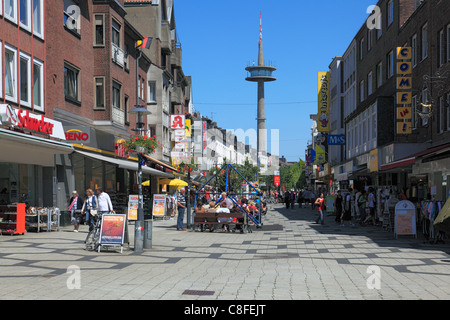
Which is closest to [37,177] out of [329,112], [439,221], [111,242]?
[111,242]

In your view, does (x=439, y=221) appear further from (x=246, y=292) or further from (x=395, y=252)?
(x=395, y=252)

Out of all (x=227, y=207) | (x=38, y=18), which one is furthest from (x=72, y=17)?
(x=227, y=207)

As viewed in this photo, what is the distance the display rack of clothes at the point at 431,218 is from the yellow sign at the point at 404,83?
909 centimetres

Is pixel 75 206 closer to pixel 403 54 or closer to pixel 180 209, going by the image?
pixel 180 209

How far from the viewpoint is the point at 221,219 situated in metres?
23.1

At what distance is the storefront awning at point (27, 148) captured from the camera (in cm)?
1836

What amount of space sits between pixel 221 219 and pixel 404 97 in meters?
10.4

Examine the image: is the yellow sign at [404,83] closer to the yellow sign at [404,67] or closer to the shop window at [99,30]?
the yellow sign at [404,67]

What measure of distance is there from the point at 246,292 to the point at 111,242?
7.17 m

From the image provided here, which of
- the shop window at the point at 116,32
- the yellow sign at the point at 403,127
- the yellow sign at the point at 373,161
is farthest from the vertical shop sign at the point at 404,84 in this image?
the shop window at the point at 116,32

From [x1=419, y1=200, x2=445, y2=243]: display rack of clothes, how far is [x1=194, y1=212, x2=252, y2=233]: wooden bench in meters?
6.82

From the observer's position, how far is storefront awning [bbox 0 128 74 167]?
60.2ft

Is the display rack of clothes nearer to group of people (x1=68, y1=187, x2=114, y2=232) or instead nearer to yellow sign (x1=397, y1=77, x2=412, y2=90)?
yellow sign (x1=397, y1=77, x2=412, y2=90)

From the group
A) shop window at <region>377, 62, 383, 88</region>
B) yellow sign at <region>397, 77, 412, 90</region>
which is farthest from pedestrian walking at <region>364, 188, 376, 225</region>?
shop window at <region>377, 62, 383, 88</region>
